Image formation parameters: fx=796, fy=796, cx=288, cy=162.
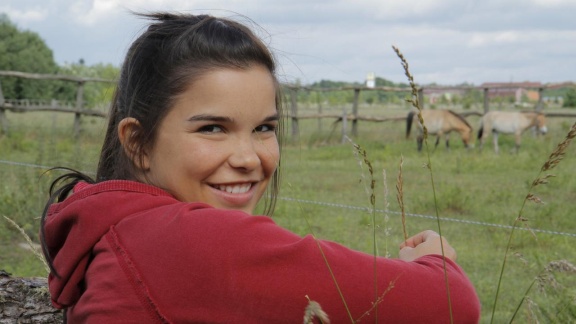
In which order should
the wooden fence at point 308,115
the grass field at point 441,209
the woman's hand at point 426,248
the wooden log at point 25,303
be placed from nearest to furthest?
the woman's hand at point 426,248, the wooden log at point 25,303, the grass field at point 441,209, the wooden fence at point 308,115

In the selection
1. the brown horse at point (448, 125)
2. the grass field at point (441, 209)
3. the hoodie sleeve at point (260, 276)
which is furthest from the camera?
the brown horse at point (448, 125)

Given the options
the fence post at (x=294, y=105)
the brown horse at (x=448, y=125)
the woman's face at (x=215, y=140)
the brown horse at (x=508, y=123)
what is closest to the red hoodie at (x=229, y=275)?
the woman's face at (x=215, y=140)

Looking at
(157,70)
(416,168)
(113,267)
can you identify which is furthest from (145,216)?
(416,168)

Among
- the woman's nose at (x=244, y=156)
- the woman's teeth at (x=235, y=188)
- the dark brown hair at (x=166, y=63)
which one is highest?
the dark brown hair at (x=166, y=63)

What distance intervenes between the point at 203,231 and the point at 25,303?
3.41 ft

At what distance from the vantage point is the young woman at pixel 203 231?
1147 millimetres

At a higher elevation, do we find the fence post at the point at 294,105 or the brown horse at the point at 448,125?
the fence post at the point at 294,105

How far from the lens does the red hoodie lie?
1.14 metres

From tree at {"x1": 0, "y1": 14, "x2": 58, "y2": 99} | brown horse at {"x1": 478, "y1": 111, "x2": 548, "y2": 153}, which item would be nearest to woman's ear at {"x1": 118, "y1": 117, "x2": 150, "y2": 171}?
brown horse at {"x1": 478, "y1": 111, "x2": 548, "y2": 153}

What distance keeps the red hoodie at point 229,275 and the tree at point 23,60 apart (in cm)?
4132

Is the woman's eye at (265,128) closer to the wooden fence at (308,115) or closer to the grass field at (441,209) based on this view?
the grass field at (441,209)

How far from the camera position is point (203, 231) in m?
1.17

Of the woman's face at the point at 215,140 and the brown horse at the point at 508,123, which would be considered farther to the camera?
the brown horse at the point at 508,123

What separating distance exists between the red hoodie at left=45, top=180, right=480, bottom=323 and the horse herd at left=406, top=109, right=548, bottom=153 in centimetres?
1453
